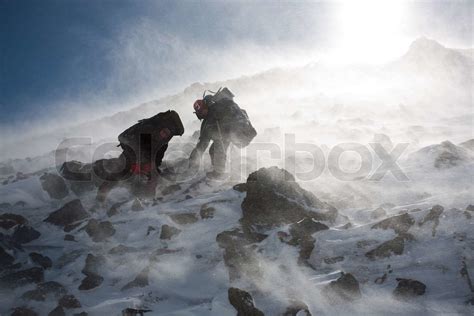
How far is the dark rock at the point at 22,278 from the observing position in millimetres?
10586

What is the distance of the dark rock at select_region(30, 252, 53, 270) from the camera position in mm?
11624

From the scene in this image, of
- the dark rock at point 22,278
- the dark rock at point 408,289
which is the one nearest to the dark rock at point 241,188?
the dark rock at point 408,289

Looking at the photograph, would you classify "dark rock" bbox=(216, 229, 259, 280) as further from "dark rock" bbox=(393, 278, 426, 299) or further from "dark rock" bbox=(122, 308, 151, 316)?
"dark rock" bbox=(393, 278, 426, 299)

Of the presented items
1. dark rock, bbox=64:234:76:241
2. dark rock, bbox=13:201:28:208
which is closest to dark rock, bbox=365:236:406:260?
dark rock, bbox=64:234:76:241

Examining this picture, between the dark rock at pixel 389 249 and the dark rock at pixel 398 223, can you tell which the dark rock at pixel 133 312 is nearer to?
the dark rock at pixel 389 249

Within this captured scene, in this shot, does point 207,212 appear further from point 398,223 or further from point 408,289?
point 408,289

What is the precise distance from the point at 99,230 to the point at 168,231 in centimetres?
265

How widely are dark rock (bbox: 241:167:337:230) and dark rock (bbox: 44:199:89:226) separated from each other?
20.5ft

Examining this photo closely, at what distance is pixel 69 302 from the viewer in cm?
959

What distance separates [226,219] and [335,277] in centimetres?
437

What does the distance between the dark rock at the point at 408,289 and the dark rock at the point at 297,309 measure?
1.96 meters

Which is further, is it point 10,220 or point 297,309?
point 10,220

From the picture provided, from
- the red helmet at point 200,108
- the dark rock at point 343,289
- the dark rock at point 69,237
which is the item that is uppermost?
the red helmet at point 200,108

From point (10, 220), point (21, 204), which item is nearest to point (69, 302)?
point (10, 220)
